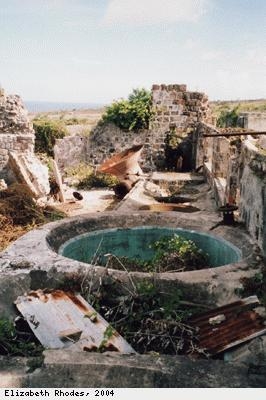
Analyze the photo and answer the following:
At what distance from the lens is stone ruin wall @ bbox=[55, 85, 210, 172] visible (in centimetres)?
1791

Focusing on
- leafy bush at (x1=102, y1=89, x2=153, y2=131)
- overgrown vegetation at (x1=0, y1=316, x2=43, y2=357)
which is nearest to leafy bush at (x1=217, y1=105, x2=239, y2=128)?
leafy bush at (x1=102, y1=89, x2=153, y2=131)

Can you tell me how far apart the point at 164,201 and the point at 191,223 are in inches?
173

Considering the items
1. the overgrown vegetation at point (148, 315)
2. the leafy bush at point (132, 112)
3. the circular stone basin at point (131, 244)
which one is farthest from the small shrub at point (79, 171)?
the overgrown vegetation at point (148, 315)

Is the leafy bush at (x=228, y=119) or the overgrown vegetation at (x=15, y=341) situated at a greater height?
the leafy bush at (x=228, y=119)

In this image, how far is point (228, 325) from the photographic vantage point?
466 cm

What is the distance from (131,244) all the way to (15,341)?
342cm

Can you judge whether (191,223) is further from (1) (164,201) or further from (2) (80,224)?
(1) (164,201)

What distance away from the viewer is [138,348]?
4.83 meters

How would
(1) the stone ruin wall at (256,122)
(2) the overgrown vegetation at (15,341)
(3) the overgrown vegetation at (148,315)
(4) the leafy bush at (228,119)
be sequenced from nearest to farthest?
(2) the overgrown vegetation at (15,341) < (3) the overgrown vegetation at (148,315) < (1) the stone ruin wall at (256,122) < (4) the leafy bush at (228,119)

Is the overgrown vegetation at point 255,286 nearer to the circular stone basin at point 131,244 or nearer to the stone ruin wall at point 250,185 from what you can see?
the stone ruin wall at point 250,185

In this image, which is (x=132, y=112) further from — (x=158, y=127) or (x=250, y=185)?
(x=250, y=185)

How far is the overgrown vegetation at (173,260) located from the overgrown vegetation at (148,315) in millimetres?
1384

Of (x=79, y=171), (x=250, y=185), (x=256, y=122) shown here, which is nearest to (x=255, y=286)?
(x=250, y=185)

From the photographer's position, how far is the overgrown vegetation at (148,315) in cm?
479
